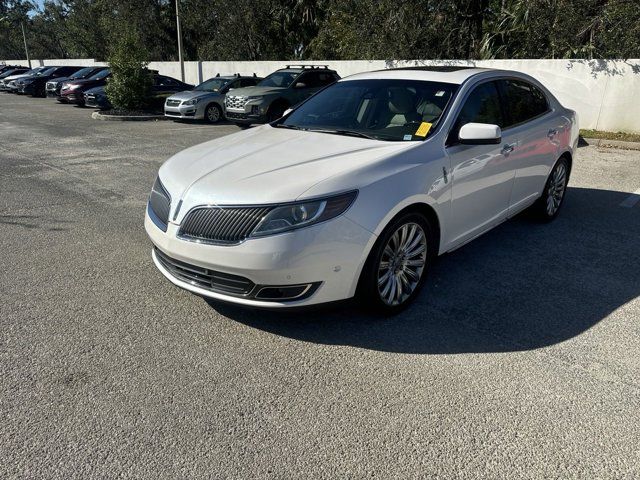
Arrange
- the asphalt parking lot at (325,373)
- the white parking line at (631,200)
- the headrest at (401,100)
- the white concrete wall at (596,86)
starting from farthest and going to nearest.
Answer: the white concrete wall at (596,86) < the white parking line at (631,200) < the headrest at (401,100) < the asphalt parking lot at (325,373)

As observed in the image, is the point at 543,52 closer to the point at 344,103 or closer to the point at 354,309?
the point at 344,103

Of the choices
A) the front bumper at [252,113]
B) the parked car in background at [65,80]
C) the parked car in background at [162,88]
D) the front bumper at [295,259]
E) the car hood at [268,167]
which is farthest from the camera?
the parked car in background at [65,80]

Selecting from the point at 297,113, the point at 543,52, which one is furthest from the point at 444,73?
the point at 543,52

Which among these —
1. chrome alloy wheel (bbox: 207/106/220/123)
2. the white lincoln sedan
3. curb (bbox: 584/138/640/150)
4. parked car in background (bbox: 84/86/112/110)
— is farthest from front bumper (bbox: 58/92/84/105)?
the white lincoln sedan

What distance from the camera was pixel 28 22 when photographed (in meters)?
71.1

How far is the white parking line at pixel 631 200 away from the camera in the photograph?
21.2ft

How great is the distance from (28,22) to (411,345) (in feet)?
281

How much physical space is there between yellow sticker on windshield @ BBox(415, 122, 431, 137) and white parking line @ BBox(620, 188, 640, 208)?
3998mm

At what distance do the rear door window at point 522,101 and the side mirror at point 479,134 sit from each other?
3.17ft

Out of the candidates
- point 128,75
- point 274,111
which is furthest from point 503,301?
point 128,75

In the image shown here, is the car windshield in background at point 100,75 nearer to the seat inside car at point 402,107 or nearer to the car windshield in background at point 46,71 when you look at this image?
the car windshield in background at point 46,71

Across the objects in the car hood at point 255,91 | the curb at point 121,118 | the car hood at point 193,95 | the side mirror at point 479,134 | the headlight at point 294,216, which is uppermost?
the side mirror at point 479,134

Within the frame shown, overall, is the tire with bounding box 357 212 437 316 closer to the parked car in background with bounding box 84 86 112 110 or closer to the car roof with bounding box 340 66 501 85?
the car roof with bounding box 340 66 501 85

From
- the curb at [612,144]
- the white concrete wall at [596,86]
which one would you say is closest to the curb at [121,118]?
the white concrete wall at [596,86]
